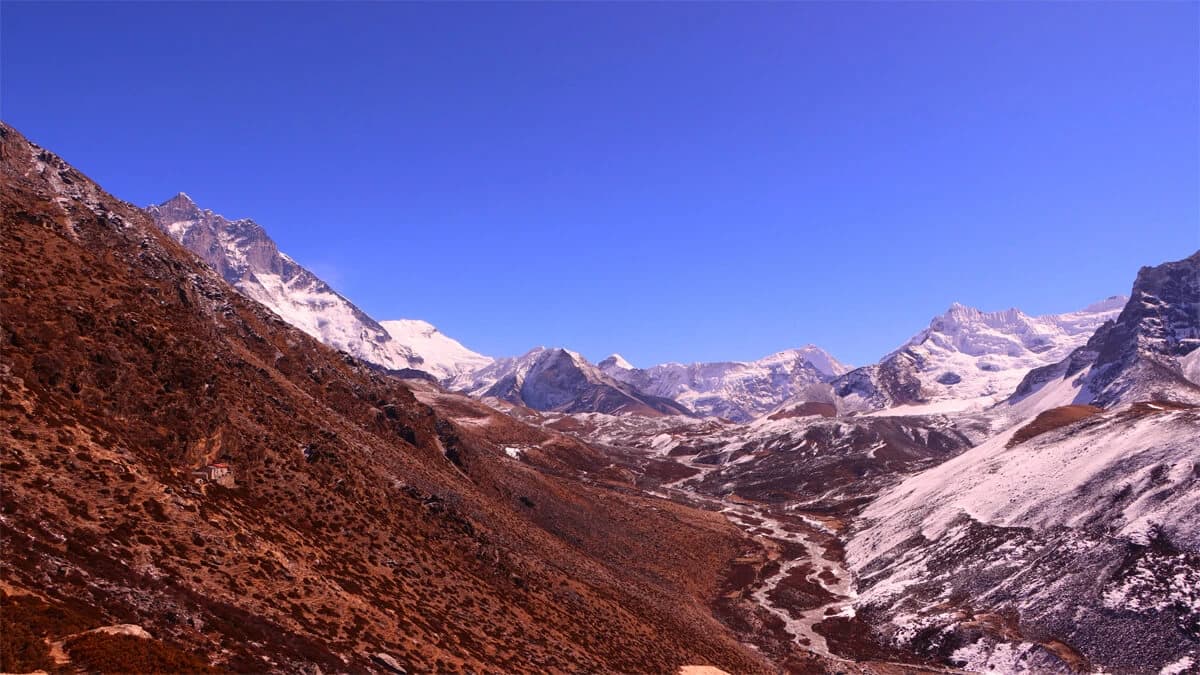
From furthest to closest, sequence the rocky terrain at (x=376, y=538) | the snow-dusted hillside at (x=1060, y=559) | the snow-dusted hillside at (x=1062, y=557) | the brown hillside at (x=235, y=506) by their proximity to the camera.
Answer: the snow-dusted hillside at (x=1062, y=557), the snow-dusted hillside at (x=1060, y=559), the rocky terrain at (x=376, y=538), the brown hillside at (x=235, y=506)

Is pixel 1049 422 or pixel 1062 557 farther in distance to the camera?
pixel 1049 422

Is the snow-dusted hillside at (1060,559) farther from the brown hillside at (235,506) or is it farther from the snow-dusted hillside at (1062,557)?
the brown hillside at (235,506)

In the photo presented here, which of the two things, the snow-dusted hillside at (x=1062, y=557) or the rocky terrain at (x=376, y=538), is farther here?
the snow-dusted hillside at (x=1062, y=557)

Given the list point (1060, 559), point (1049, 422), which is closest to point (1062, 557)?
point (1060, 559)

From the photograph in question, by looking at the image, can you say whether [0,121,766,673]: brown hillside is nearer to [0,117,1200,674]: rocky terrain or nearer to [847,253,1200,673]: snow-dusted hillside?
[0,117,1200,674]: rocky terrain

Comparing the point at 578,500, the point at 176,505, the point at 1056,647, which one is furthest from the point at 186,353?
the point at 1056,647

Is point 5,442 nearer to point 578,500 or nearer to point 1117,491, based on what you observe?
point 578,500

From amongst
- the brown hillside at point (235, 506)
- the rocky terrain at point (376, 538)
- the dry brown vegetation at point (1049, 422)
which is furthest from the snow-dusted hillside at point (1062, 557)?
the brown hillside at point (235, 506)

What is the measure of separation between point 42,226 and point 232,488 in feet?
91.9

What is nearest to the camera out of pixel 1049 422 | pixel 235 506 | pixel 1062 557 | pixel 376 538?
pixel 235 506

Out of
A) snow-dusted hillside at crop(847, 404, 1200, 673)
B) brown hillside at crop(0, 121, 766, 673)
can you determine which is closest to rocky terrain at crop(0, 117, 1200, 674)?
brown hillside at crop(0, 121, 766, 673)

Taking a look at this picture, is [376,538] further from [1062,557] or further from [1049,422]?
[1049,422]

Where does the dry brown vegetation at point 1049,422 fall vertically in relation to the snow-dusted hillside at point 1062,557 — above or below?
above

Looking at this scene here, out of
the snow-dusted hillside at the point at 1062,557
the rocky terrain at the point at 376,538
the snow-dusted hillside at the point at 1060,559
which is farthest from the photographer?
the snow-dusted hillside at the point at 1062,557
